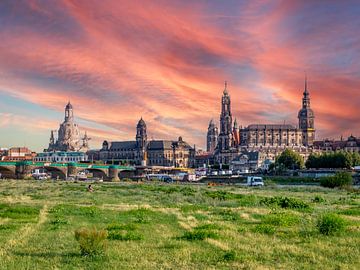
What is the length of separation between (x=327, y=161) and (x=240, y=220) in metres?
160

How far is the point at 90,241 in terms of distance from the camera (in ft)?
59.0

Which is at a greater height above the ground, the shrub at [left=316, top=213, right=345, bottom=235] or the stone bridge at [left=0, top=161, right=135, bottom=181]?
the stone bridge at [left=0, top=161, right=135, bottom=181]

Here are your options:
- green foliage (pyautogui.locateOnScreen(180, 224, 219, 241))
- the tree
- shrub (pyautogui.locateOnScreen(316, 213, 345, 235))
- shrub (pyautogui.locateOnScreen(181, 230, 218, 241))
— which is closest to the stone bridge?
the tree

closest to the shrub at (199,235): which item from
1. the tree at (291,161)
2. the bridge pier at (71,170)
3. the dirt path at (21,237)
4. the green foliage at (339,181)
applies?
the dirt path at (21,237)

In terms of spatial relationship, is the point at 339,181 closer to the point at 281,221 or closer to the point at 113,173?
the point at 281,221

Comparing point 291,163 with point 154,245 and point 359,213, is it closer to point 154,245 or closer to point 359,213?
point 359,213

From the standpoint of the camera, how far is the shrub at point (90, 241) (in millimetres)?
17812

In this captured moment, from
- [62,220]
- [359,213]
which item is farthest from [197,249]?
[359,213]

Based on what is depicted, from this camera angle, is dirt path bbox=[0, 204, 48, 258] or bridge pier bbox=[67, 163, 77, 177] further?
bridge pier bbox=[67, 163, 77, 177]

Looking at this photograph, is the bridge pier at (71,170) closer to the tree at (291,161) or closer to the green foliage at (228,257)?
the tree at (291,161)

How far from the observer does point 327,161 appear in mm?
181625

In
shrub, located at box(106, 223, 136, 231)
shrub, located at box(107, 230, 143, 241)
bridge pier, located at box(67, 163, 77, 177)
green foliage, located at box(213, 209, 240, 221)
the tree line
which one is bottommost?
shrub, located at box(107, 230, 143, 241)

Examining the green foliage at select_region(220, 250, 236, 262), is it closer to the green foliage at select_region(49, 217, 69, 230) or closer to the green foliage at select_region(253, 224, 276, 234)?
the green foliage at select_region(253, 224, 276, 234)

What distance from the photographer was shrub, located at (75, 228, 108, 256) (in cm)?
1781
